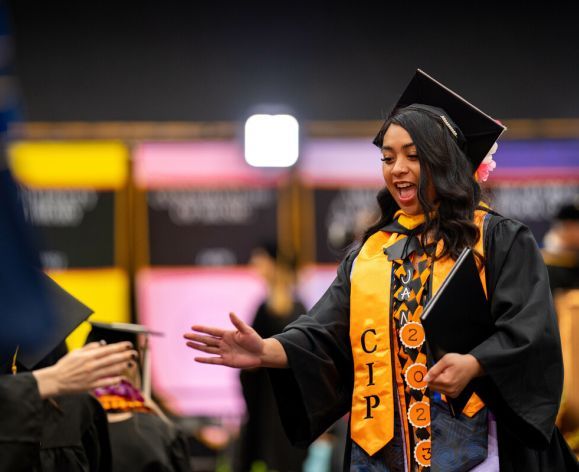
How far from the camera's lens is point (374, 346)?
3352 millimetres

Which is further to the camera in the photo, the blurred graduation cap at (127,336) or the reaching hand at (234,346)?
the blurred graduation cap at (127,336)

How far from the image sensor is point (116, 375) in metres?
3.25

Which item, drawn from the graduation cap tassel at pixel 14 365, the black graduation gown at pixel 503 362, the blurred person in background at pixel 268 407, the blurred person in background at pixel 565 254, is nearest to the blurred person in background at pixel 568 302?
the blurred person in background at pixel 565 254

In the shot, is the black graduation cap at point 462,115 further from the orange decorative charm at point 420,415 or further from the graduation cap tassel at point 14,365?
the graduation cap tassel at point 14,365

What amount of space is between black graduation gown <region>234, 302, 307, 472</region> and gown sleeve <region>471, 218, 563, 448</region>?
4726mm

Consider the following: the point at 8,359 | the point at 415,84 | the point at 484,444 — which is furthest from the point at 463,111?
the point at 8,359

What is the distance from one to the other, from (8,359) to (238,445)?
4.92 meters

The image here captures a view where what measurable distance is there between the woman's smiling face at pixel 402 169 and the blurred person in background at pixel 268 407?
4447 mm

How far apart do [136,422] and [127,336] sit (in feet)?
1.18

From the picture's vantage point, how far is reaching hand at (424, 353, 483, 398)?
2.96 m

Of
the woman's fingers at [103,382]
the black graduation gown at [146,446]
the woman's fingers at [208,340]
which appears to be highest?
the woman's fingers at [208,340]

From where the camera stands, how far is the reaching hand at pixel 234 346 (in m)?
3.28

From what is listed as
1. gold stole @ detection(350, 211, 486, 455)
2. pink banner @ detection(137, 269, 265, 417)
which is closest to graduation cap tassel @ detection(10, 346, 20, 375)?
gold stole @ detection(350, 211, 486, 455)

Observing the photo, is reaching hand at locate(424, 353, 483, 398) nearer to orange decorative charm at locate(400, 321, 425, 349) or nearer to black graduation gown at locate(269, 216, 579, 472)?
black graduation gown at locate(269, 216, 579, 472)
